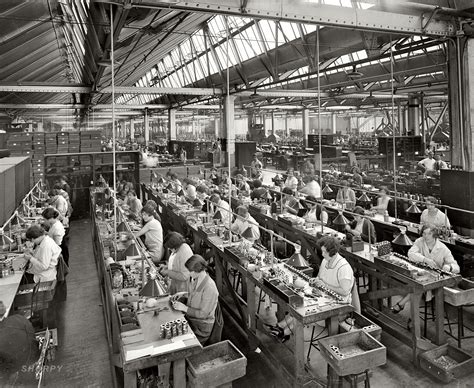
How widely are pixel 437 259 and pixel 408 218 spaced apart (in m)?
4.87

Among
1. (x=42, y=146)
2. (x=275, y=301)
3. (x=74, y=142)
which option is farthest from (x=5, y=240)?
(x=74, y=142)

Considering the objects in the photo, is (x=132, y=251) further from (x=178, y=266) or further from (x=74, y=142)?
(x=74, y=142)

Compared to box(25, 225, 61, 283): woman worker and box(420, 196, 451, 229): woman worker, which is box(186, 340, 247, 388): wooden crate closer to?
box(25, 225, 61, 283): woman worker

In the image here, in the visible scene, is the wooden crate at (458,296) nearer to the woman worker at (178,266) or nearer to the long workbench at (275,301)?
the long workbench at (275,301)

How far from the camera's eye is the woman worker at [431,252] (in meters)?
5.75

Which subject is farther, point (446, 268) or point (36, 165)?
point (36, 165)

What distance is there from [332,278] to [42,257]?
4.25 m

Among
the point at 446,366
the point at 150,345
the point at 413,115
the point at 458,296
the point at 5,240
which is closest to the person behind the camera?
the point at 150,345

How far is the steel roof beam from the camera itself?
591 centimetres

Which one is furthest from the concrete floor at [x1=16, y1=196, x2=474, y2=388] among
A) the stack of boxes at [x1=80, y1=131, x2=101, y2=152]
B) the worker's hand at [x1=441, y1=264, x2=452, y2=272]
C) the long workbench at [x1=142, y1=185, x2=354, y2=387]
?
the stack of boxes at [x1=80, y1=131, x2=101, y2=152]

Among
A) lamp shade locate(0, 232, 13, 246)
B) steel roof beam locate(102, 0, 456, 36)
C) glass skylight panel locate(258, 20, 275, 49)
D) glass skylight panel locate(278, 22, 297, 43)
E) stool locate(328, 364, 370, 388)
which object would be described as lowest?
stool locate(328, 364, 370, 388)

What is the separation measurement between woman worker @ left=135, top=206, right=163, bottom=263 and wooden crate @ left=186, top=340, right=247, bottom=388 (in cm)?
379

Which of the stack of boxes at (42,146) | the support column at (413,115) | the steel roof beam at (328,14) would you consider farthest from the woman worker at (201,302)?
the support column at (413,115)

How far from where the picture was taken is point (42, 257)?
20.4 ft
